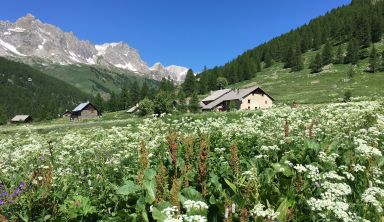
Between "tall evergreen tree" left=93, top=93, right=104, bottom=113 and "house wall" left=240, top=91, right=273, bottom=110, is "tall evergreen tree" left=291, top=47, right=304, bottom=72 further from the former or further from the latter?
"tall evergreen tree" left=93, top=93, right=104, bottom=113

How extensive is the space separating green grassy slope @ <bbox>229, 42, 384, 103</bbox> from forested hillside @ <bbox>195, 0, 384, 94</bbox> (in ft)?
10.4

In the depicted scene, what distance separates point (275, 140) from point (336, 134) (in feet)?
8.18

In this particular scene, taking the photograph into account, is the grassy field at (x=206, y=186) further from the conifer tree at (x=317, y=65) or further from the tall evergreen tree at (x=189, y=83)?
the tall evergreen tree at (x=189, y=83)

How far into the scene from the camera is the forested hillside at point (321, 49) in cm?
14012

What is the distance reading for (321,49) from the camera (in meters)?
172

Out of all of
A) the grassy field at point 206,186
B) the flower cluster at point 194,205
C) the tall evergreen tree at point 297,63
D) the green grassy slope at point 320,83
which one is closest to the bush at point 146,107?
the green grassy slope at point 320,83

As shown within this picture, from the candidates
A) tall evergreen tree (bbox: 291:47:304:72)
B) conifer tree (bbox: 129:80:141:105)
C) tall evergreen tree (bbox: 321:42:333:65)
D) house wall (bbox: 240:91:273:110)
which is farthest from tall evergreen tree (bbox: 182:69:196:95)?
house wall (bbox: 240:91:273:110)

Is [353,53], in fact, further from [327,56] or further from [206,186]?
[206,186]

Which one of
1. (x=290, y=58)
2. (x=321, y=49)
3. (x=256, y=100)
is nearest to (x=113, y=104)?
(x=290, y=58)

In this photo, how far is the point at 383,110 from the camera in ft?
51.0

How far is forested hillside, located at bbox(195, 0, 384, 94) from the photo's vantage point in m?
140

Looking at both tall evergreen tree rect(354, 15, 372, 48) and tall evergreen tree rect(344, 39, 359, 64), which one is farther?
tall evergreen tree rect(354, 15, 372, 48)

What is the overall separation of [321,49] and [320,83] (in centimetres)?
6422

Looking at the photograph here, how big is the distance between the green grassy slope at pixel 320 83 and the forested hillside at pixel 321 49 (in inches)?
125
